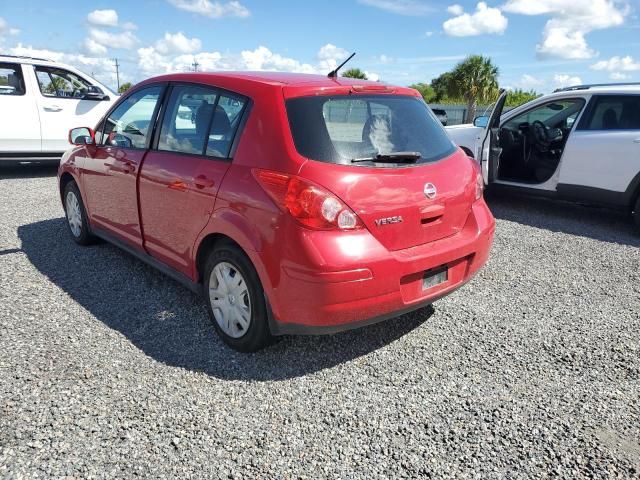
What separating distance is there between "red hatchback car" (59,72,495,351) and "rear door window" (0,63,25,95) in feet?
21.3

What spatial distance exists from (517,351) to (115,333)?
2671mm

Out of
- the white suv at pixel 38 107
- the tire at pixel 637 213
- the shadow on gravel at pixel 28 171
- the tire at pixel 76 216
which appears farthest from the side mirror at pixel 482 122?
the shadow on gravel at pixel 28 171

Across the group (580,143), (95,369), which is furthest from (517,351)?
(580,143)

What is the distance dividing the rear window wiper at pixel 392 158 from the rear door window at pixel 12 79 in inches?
325

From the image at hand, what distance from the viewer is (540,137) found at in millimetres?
7484

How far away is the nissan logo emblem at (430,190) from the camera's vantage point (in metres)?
3.05

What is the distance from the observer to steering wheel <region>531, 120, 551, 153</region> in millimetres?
7449

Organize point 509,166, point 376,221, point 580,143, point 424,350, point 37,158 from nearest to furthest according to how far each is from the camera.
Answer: point 376,221 < point 424,350 < point 580,143 < point 509,166 < point 37,158

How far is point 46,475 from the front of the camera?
222cm

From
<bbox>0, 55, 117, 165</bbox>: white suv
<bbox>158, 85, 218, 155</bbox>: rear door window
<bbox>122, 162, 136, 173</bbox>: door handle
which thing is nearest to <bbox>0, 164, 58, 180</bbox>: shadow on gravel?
<bbox>0, 55, 117, 165</bbox>: white suv

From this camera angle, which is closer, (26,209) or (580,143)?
(580,143)

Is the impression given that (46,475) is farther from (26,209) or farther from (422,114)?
(26,209)

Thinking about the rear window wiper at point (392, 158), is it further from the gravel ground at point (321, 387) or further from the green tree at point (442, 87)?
the green tree at point (442, 87)

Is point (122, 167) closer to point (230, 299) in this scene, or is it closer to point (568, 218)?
point (230, 299)
